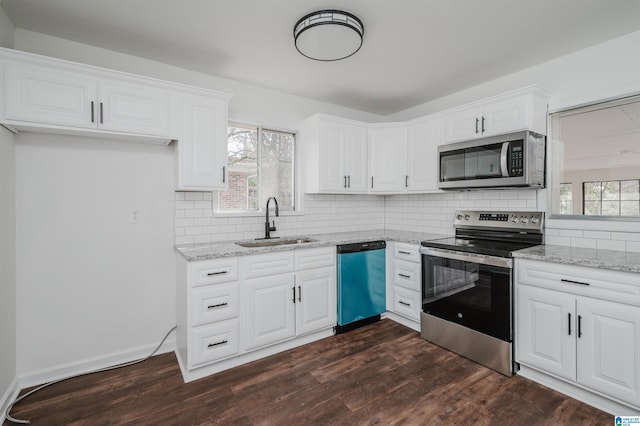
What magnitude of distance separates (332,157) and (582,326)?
99.4 inches

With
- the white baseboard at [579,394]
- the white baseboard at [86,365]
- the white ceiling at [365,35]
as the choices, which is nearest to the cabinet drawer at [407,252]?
the white baseboard at [579,394]

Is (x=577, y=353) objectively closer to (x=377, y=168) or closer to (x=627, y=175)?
(x=627, y=175)

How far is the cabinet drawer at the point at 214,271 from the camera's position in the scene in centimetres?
228

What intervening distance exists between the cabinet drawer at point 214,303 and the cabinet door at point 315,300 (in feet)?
1.95

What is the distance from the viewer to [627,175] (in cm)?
230

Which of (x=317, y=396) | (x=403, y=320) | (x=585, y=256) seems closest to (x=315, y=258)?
(x=317, y=396)

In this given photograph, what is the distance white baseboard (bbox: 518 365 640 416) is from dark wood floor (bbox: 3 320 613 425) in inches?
2.1

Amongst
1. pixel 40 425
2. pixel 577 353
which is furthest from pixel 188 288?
pixel 577 353

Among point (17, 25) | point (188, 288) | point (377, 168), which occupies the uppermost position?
point (17, 25)

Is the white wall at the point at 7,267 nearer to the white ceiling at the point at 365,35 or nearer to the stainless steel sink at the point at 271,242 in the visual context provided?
the white ceiling at the point at 365,35

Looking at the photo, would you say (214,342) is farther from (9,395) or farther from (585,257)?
(585,257)

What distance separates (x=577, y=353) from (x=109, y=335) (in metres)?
3.47

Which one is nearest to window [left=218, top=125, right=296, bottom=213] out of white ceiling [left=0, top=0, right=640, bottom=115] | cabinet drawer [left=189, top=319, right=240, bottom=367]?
white ceiling [left=0, top=0, right=640, bottom=115]

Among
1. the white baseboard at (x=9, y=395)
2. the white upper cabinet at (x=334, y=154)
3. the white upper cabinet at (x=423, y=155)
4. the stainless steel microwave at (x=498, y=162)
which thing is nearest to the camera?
the white baseboard at (x=9, y=395)
